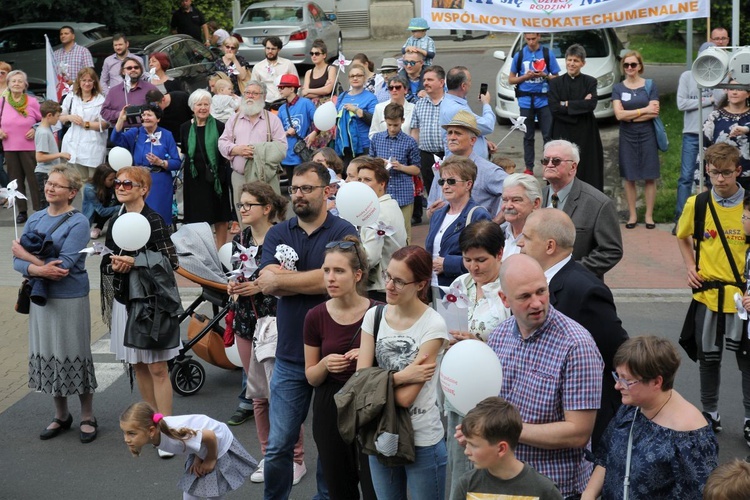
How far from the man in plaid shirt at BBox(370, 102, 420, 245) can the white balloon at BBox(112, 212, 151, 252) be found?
3981mm

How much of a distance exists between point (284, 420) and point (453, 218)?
1990 mm

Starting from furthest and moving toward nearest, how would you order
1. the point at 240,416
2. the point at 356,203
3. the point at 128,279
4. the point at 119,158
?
the point at 119,158, the point at 240,416, the point at 128,279, the point at 356,203

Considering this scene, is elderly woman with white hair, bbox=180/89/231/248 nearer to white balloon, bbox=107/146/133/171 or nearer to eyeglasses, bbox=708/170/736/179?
white balloon, bbox=107/146/133/171

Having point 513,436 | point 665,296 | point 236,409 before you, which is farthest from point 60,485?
point 665,296

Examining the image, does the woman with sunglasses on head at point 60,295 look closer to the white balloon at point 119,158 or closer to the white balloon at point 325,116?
the white balloon at point 119,158

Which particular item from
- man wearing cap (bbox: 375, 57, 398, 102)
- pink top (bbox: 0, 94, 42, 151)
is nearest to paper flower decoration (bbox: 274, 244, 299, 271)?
man wearing cap (bbox: 375, 57, 398, 102)

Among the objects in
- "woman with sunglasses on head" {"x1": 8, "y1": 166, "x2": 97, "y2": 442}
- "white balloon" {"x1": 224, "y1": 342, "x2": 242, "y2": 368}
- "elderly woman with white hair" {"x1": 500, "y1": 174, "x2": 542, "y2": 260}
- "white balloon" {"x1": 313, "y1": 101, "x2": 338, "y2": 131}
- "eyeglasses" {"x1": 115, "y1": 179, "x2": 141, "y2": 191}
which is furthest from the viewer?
"white balloon" {"x1": 313, "y1": 101, "x2": 338, "y2": 131}

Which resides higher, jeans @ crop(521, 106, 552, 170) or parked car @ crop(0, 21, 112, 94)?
parked car @ crop(0, 21, 112, 94)

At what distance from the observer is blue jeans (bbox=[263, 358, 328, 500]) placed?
6.27 meters

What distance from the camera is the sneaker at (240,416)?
26.9 feet

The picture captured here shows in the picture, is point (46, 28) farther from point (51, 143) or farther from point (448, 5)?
point (448, 5)

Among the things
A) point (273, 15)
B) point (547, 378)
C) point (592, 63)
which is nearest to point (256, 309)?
point (547, 378)

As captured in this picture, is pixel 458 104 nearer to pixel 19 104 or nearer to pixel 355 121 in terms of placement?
pixel 355 121

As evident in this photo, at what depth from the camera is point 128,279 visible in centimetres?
748
